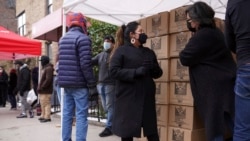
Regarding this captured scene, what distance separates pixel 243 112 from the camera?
8.36ft

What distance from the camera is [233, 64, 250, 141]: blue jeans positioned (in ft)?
8.28

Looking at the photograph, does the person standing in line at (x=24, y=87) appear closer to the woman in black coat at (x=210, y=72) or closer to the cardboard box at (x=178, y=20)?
the cardboard box at (x=178, y=20)

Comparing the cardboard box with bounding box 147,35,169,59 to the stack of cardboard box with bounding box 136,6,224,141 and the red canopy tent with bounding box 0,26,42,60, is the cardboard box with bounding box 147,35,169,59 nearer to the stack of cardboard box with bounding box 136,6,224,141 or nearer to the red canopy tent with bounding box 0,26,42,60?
the stack of cardboard box with bounding box 136,6,224,141

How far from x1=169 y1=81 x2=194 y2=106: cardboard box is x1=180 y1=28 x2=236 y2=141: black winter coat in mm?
546

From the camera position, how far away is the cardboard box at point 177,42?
4152 mm

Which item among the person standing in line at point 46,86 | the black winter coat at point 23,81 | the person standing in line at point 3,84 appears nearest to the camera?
the person standing in line at point 46,86

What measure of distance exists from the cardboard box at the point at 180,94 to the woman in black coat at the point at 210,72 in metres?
0.51

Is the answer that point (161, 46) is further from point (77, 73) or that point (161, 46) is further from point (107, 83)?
point (107, 83)

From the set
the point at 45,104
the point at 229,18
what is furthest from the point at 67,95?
the point at 45,104

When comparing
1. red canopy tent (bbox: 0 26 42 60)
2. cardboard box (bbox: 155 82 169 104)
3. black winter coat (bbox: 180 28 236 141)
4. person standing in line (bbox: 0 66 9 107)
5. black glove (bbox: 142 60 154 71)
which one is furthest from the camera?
person standing in line (bbox: 0 66 9 107)

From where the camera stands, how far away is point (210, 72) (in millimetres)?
3426

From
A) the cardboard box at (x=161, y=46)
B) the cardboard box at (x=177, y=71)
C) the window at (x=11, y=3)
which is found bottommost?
the cardboard box at (x=177, y=71)

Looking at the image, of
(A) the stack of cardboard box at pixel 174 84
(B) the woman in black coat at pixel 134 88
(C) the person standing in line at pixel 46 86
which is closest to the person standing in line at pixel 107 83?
(A) the stack of cardboard box at pixel 174 84

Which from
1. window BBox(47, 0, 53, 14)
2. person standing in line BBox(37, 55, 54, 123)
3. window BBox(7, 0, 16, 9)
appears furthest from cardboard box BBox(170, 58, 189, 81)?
window BBox(7, 0, 16, 9)
